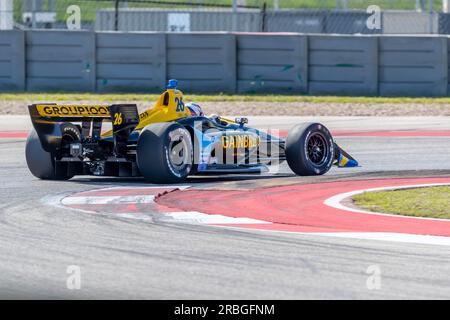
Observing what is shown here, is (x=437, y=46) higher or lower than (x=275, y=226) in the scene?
higher

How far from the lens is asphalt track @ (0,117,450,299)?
294 inches

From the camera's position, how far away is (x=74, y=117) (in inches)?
537

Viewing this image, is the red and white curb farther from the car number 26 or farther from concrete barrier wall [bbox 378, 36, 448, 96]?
concrete barrier wall [bbox 378, 36, 448, 96]

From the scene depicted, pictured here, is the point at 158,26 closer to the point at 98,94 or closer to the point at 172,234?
the point at 98,94

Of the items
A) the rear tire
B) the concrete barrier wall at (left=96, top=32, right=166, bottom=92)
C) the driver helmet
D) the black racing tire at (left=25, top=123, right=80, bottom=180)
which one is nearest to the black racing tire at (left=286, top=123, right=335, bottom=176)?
the driver helmet

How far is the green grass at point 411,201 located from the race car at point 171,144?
201 centimetres

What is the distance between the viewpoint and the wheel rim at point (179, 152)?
13190mm

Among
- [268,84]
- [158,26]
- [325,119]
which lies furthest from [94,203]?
[158,26]

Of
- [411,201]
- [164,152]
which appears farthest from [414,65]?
[411,201]

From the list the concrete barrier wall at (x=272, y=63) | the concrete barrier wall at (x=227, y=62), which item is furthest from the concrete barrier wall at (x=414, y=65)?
the concrete barrier wall at (x=272, y=63)

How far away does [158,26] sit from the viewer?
38625 mm

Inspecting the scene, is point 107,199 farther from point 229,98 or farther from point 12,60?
point 12,60

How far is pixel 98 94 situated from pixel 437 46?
749cm

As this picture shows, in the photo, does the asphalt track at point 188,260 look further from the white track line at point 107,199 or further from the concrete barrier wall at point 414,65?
the concrete barrier wall at point 414,65
